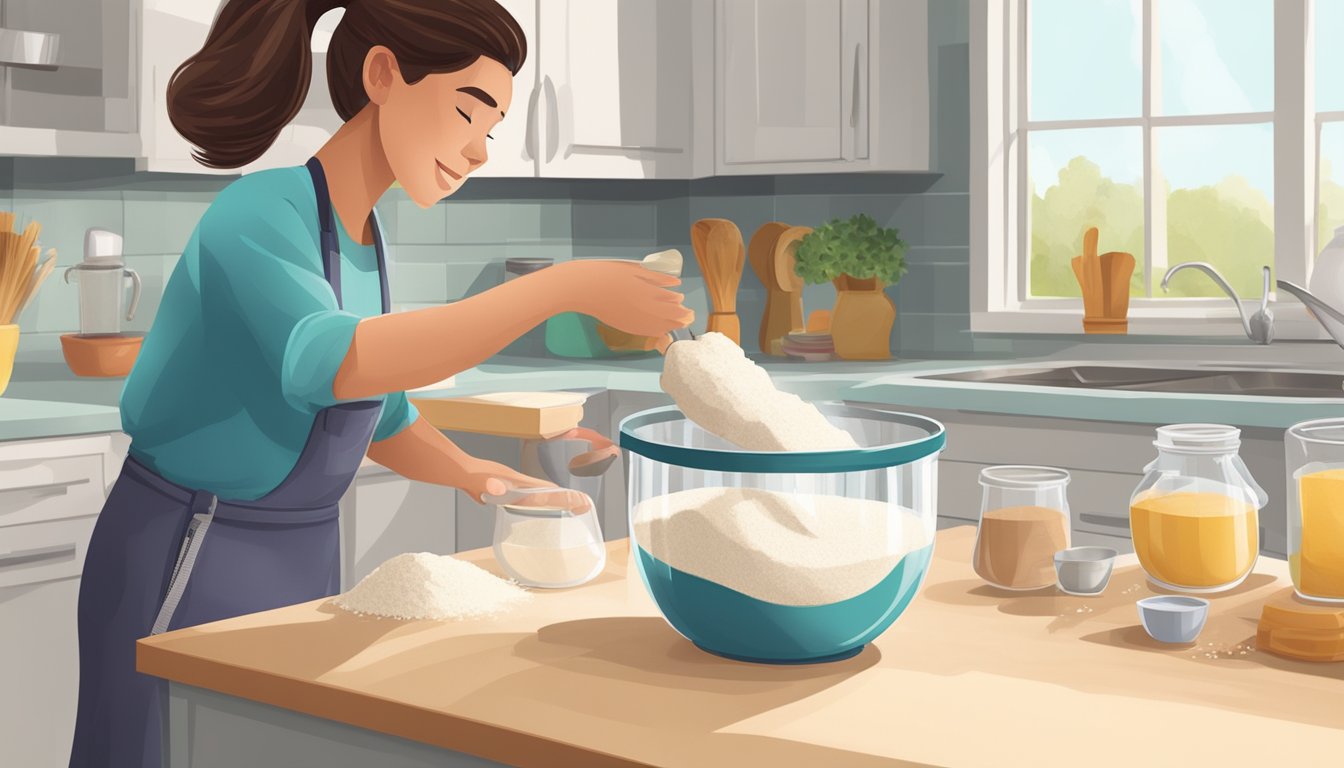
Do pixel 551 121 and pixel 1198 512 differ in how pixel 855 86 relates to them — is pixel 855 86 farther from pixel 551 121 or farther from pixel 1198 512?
pixel 1198 512

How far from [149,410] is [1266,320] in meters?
2.60

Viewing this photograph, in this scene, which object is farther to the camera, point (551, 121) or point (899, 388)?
point (551, 121)

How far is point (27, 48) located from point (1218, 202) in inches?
213

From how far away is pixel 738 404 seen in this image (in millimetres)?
1128

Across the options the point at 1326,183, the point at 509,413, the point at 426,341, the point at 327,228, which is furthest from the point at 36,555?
the point at 1326,183

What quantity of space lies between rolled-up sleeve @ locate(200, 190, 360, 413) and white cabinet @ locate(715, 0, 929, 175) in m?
2.30

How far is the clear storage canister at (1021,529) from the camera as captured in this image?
4.45 ft

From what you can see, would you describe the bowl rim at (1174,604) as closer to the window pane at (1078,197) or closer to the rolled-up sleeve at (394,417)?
the rolled-up sleeve at (394,417)

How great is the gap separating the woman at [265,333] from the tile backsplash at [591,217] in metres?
1.76

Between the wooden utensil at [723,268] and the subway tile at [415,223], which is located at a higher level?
the subway tile at [415,223]

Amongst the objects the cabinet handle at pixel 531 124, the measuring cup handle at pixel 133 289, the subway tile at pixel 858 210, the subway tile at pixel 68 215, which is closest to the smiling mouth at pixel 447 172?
the measuring cup handle at pixel 133 289

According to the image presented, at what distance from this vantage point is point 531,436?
9.77 feet

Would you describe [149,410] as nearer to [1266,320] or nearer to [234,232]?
[234,232]

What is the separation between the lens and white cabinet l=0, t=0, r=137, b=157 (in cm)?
282
